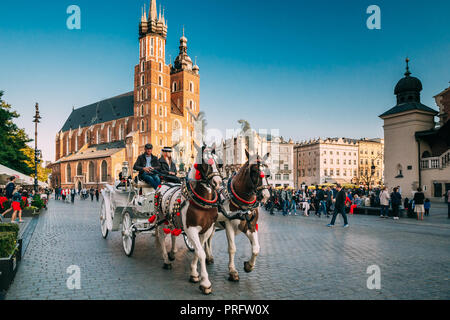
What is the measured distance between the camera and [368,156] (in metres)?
91.5

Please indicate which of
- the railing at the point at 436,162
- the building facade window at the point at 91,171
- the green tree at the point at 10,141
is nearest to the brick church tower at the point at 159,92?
the building facade window at the point at 91,171

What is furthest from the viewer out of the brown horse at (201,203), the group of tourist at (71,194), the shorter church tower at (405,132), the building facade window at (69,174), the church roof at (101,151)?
the building facade window at (69,174)

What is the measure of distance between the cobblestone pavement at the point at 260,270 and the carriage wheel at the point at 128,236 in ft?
0.60

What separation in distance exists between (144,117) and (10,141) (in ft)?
139

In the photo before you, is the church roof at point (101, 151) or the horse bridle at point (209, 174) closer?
the horse bridle at point (209, 174)

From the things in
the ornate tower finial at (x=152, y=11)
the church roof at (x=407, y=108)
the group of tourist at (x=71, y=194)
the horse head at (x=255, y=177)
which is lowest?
the group of tourist at (x=71, y=194)

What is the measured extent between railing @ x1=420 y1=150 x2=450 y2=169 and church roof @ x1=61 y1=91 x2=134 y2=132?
68.1 m

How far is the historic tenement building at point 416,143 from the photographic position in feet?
83.5

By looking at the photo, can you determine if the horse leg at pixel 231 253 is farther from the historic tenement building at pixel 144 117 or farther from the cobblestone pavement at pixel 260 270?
the historic tenement building at pixel 144 117

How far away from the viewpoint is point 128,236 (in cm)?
738

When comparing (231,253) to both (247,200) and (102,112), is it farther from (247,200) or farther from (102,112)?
(102,112)

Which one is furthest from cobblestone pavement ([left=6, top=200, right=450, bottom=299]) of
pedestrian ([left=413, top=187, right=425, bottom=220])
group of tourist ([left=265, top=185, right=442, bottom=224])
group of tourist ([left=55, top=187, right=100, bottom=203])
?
group of tourist ([left=55, top=187, right=100, bottom=203])

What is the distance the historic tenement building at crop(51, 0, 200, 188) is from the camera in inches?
2889
